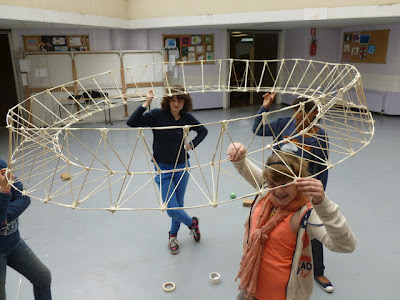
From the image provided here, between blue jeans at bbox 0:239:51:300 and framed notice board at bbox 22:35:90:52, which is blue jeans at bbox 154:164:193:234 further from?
framed notice board at bbox 22:35:90:52

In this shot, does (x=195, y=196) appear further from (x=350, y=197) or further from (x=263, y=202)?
(x=263, y=202)

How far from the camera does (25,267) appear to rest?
1.95m

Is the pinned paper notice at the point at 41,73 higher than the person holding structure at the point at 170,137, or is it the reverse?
the pinned paper notice at the point at 41,73

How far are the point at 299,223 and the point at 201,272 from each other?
1474 mm

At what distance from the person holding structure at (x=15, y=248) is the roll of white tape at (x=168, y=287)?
2.71 feet

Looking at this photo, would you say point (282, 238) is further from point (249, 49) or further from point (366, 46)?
point (249, 49)

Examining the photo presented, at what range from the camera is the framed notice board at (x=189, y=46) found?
8484 mm

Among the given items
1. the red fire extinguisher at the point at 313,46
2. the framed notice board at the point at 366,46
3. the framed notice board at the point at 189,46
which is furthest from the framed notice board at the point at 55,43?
the framed notice board at the point at 366,46

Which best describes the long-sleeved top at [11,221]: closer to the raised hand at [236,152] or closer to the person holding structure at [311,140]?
the raised hand at [236,152]

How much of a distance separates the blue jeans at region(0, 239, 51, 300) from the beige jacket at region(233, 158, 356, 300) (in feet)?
4.12

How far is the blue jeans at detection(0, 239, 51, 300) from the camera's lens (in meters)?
1.86

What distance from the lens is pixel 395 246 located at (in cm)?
299

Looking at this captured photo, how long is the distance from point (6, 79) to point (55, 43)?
1.39 meters

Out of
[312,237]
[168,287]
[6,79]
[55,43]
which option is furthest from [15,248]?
[6,79]
